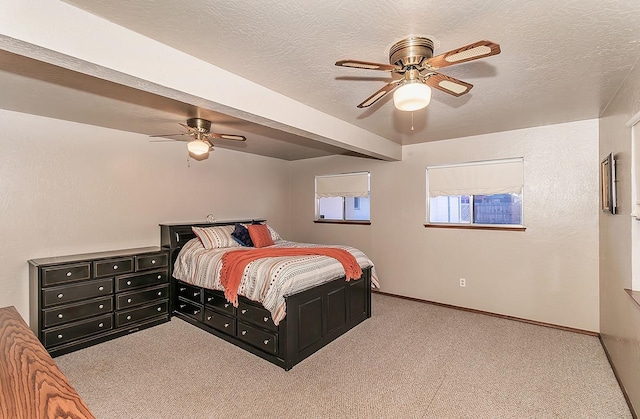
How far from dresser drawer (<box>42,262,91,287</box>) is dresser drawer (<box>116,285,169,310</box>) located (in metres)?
0.47

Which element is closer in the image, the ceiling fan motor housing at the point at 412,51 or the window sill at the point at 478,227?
the ceiling fan motor housing at the point at 412,51

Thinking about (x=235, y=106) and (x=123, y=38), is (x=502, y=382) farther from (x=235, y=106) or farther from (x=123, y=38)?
(x=123, y=38)

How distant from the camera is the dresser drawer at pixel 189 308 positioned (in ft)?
12.5

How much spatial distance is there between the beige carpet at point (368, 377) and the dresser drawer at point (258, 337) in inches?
5.6

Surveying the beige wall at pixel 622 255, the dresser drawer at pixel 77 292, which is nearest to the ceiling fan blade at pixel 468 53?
the beige wall at pixel 622 255

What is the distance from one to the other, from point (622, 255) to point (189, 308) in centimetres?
452

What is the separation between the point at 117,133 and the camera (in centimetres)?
396

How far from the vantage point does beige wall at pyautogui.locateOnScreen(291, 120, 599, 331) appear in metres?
3.57

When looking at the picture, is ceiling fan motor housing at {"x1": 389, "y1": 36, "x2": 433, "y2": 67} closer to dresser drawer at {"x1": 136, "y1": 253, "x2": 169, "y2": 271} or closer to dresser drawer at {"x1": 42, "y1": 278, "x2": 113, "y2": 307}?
dresser drawer at {"x1": 136, "y1": 253, "x2": 169, "y2": 271}

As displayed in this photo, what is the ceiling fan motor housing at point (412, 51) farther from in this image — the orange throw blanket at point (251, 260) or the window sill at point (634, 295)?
the orange throw blanket at point (251, 260)

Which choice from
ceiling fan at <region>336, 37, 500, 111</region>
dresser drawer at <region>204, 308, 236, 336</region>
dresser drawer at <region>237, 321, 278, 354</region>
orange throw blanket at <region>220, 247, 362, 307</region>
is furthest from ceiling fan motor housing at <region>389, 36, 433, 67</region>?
dresser drawer at <region>204, 308, 236, 336</region>

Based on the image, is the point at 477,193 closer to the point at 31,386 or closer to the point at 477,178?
the point at 477,178

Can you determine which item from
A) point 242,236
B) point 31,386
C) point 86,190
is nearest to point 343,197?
point 242,236

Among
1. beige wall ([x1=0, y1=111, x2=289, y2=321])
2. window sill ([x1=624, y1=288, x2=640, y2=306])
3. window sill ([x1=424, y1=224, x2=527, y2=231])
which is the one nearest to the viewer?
window sill ([x1=624, y1=288, x2=640, y2=306])
